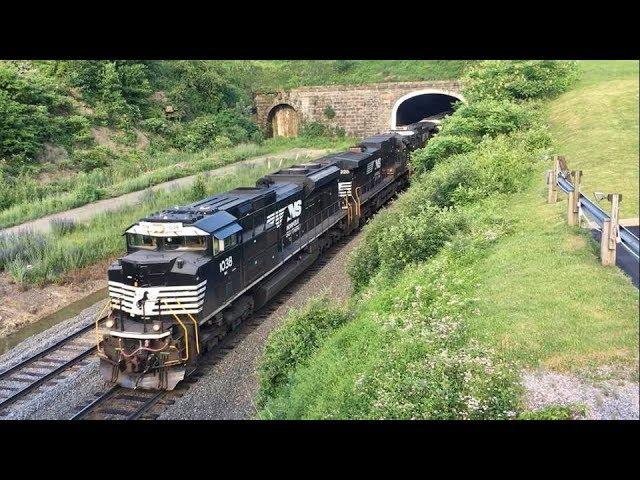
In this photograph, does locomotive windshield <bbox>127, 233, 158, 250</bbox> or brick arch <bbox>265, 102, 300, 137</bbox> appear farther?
brick arch <bbox>265, 102, 300, 137</bbox>

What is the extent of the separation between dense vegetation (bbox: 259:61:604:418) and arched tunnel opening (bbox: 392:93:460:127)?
1749 centimetres

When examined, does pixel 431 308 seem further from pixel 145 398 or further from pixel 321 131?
pixel 321 131

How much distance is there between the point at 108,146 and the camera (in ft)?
99.7

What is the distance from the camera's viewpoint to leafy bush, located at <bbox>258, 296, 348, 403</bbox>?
9789 millimetres

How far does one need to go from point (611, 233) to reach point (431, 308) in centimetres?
278

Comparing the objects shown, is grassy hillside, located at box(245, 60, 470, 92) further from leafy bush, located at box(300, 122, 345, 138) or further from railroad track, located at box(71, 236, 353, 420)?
railroad track, located at box(71, 236, 353, 420)

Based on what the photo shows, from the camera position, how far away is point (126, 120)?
107ft

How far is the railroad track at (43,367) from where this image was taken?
10820mm

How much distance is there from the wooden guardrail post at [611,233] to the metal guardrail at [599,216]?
3.4 inches

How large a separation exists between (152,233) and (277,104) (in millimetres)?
30887

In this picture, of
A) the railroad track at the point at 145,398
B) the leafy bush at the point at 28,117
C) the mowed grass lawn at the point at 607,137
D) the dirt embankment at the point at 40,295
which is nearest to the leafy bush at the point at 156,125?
the leafy bush at the point at 28,117

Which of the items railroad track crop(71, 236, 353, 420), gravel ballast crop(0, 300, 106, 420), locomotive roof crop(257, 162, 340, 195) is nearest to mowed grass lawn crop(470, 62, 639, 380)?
railroad track crop(71, 236, 353, 420)

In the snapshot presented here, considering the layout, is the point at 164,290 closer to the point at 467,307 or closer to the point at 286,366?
the point at 286,366

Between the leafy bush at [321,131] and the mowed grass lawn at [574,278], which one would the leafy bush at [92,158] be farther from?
the mowed grass lawn at [574,278]
